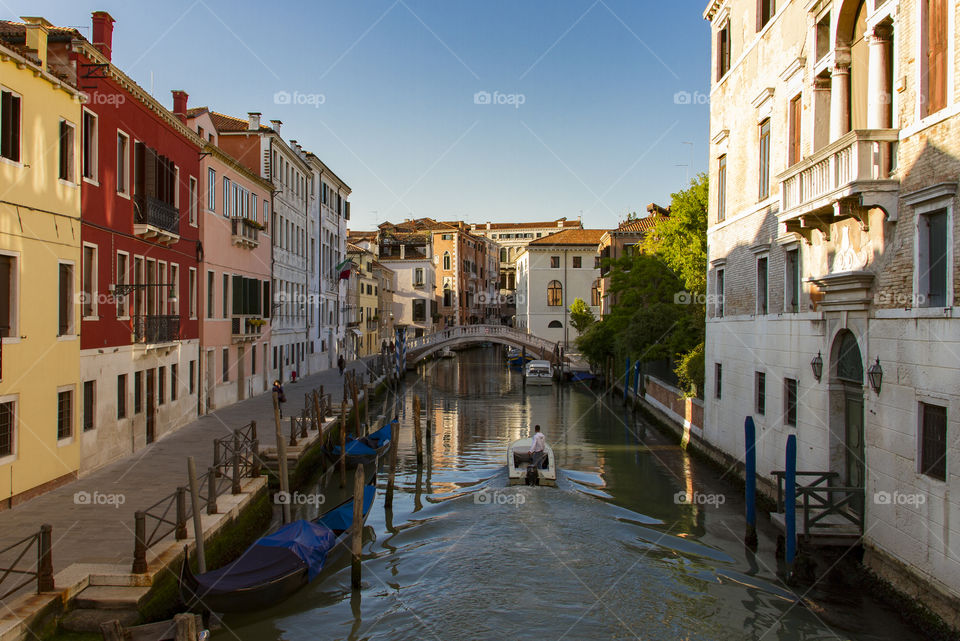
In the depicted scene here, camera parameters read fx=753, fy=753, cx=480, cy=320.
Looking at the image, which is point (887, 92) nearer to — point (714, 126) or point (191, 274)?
point (714, 126)

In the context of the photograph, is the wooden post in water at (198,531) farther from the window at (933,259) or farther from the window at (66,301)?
the window at (933,259)

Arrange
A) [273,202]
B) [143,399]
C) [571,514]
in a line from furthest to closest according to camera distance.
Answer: [273,202] < [143,399] < [571,514]

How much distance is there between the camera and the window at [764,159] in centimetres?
1299

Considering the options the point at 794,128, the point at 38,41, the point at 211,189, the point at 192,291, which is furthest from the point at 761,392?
the point at 211,189

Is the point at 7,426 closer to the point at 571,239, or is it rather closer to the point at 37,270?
the point at 37,270

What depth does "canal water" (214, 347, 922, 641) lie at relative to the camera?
8281 mm

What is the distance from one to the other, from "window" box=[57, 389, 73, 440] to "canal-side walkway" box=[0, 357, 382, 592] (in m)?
0.75

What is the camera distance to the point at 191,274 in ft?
59.1

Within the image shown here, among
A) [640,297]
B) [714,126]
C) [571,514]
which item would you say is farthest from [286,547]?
[640,297]

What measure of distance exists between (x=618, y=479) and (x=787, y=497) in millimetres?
7346

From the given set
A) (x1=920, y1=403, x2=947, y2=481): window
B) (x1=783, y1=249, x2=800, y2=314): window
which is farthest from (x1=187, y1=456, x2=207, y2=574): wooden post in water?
(x1=783, y1=249, x2=800, y2=314): window

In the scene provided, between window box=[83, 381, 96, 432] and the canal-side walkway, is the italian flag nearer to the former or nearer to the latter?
the canal-side walkway

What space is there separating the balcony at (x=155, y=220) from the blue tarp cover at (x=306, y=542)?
6.95 m

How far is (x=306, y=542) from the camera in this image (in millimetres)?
9469
